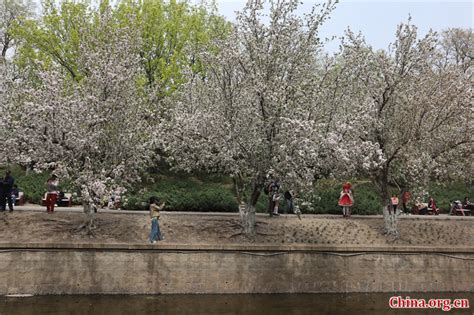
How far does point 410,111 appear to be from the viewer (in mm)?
21422

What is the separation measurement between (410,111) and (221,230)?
9826 millimetres

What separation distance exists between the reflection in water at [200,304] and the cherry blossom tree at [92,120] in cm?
371

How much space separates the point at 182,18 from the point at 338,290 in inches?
1027

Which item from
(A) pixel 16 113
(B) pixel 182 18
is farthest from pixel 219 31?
(A) pixel 16 113

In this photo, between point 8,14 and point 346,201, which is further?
point 8,14

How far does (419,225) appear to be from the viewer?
935 inches

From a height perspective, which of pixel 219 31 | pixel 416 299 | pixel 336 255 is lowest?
pixel 416 299

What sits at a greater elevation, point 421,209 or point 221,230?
point 421,209

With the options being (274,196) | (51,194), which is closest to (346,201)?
(274,196)

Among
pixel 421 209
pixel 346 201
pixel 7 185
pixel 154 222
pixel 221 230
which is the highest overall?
pixel 7 185

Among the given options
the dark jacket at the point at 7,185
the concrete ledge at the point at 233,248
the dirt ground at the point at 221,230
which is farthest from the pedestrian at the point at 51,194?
the concrete ledge at the point at 233,248

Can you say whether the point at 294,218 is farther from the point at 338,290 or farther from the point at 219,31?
the point at 219,31

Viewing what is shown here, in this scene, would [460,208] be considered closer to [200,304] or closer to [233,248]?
[233,248]

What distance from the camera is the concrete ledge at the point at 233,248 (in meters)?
17.3
